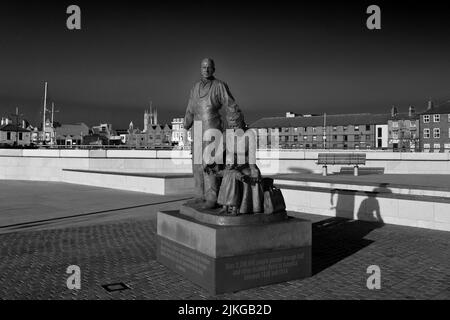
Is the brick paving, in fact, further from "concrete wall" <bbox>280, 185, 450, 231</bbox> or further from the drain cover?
"concrete wall" <bbox>280, 185, 450, 231</bbox>

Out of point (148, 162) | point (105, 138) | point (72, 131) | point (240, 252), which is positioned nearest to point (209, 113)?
point (240, 252)

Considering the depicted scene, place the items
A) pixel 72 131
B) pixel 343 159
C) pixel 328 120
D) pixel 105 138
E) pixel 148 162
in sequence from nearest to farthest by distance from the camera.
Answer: pixel 343 159
pixel 148 162
pixel 328 120
pixel 105 138
pixel 72 131

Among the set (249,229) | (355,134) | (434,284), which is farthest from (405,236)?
(355,134)

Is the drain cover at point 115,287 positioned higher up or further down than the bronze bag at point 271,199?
further down

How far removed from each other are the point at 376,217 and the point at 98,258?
290 inches

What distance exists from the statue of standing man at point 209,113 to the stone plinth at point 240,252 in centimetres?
57

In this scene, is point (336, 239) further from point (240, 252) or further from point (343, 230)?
point (240, 252)

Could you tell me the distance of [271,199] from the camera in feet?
20.3

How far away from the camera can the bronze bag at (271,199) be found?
6.16 metres

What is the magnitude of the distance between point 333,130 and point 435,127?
80.3ft

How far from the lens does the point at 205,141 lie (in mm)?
6840

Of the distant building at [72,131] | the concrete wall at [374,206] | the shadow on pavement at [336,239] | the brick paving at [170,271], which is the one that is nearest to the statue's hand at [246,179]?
the brick paving at [170,271]

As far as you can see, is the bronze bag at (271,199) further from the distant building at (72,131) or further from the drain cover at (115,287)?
the distant building at (72,131)

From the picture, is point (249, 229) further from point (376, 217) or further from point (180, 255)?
point (376, 217)
